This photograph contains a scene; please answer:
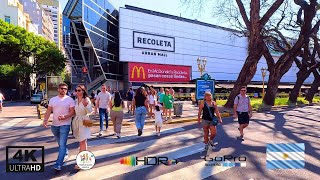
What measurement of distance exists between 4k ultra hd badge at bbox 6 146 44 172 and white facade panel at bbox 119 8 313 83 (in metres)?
33.6

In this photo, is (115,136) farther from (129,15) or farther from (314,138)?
(129,15)

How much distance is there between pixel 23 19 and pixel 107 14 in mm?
20893

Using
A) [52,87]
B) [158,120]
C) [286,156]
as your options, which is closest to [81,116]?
[158,120]

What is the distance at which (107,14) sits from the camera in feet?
140

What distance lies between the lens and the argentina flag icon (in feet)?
18.1

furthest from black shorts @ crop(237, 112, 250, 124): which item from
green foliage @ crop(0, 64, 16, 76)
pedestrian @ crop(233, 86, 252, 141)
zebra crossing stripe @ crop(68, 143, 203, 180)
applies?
green foliage @ crop(0, 64, 16, 76)

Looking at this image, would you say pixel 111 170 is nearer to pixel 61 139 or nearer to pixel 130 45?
pixel 61 139

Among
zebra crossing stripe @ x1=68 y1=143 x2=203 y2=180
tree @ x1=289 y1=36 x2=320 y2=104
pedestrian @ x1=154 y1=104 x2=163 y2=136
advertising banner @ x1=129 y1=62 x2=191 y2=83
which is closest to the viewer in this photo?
zebra crossing stripe @ x1=68 y1=143 x2=203 y2=180

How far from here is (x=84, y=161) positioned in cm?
534

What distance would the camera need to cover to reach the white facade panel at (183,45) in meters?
43.4

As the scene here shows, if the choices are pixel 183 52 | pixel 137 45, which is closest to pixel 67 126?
pixel 137 45

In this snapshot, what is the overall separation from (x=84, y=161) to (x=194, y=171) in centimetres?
212

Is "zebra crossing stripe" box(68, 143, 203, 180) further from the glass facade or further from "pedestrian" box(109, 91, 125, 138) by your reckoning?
the glass facade

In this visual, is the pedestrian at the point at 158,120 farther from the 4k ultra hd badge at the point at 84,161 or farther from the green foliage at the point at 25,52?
the green foliage at the point at 25,52
